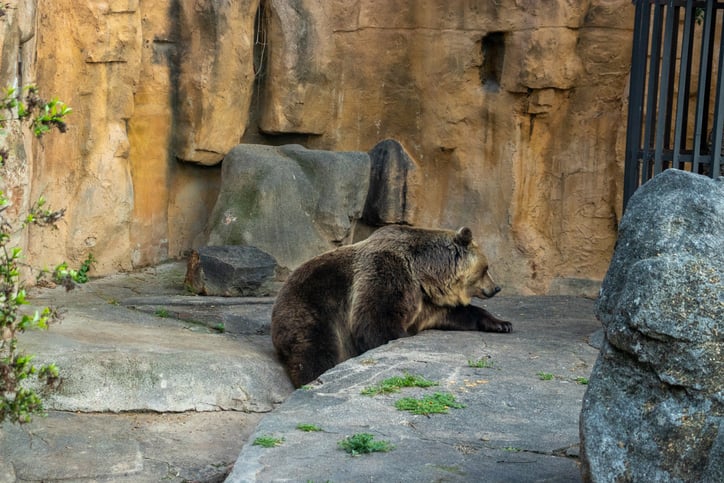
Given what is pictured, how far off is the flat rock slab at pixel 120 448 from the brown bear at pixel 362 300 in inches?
32.5

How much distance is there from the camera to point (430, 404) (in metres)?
5.46

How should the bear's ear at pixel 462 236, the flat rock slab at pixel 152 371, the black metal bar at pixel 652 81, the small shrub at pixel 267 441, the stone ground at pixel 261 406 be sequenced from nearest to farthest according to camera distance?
1. the stone ground at pixel 261 406
2. the small shrub at pixel 267 441
3. the flat rock slab at pixel 152 371
4. the black metal bar at pixel 652 81
5. the bear's ear at pixel 462 236

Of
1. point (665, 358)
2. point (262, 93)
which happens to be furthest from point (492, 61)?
point (665, 358)

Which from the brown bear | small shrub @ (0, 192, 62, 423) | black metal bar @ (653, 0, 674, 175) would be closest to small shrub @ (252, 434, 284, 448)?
small shrub @ (0, 192, 62, 423)

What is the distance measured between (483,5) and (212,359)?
17.9 feet

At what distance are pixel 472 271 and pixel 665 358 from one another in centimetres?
466

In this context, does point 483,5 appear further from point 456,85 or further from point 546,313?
point 546,313

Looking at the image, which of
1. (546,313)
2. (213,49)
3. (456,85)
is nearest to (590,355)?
(546,313)

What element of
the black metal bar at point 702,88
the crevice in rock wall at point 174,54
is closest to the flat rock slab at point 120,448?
the black metal bar at point 702,88

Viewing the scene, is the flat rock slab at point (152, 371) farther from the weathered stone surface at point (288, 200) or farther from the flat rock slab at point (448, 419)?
the weathered stone surface at point (288, 200)

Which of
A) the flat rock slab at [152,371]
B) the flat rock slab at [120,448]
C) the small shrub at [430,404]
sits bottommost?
the flat rock slab at [120,448]

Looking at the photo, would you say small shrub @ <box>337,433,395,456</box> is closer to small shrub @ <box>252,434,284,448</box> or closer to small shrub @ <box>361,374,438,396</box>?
small shrub @ <box>252,434,284,448</box>

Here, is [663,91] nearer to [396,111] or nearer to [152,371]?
[396,111]

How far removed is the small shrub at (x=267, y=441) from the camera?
187 inches
